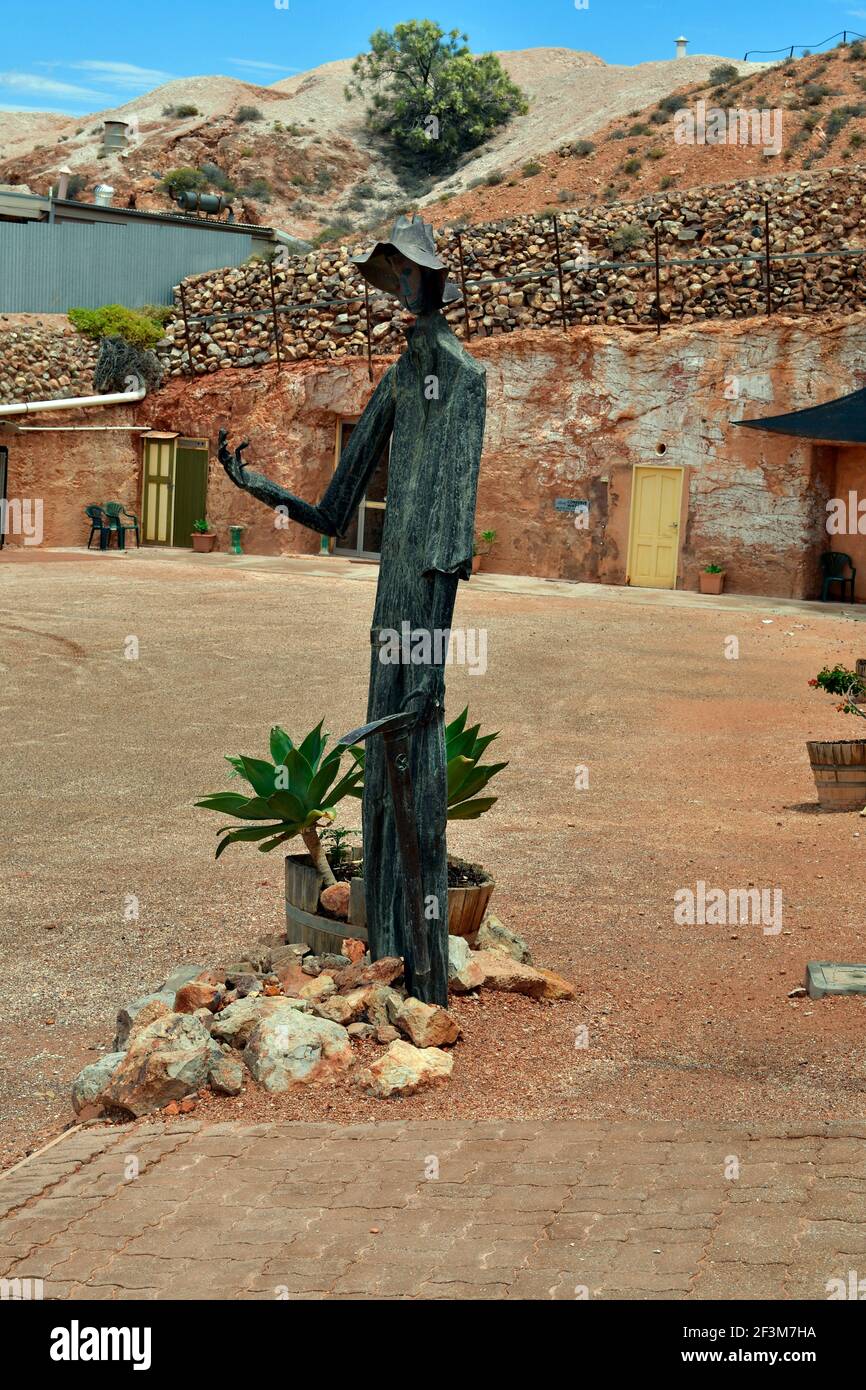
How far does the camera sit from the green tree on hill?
2163 inches

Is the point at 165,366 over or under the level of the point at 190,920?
over

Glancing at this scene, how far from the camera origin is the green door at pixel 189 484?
2653cm

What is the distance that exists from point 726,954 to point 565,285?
19.5m

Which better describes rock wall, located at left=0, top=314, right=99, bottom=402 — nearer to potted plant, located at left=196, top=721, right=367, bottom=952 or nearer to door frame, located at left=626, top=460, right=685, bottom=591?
door frame, located at left=626, top=460, right=685, bottom=591

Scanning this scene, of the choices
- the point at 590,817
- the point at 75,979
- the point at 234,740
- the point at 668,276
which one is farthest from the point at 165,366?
the point at 75,979

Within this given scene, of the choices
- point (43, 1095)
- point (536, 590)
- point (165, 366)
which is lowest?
point (43, 1095)

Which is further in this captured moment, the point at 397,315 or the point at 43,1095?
the point at 397,315

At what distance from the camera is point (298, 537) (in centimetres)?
2583

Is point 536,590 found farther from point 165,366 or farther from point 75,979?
point 75,979

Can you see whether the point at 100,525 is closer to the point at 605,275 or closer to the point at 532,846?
the point at 605,275

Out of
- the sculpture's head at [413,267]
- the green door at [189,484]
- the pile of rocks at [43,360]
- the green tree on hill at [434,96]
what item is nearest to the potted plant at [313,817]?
the sculpture's head at [413,267]

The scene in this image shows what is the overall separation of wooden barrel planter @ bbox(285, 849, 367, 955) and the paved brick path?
1295mm

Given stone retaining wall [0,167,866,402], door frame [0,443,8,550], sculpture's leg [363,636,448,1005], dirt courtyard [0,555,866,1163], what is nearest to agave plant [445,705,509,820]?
sculpture's leg [363,636,448,1005]

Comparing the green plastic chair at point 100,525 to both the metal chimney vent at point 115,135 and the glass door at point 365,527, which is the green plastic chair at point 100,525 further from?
the metal chimney vent at point 115,135
